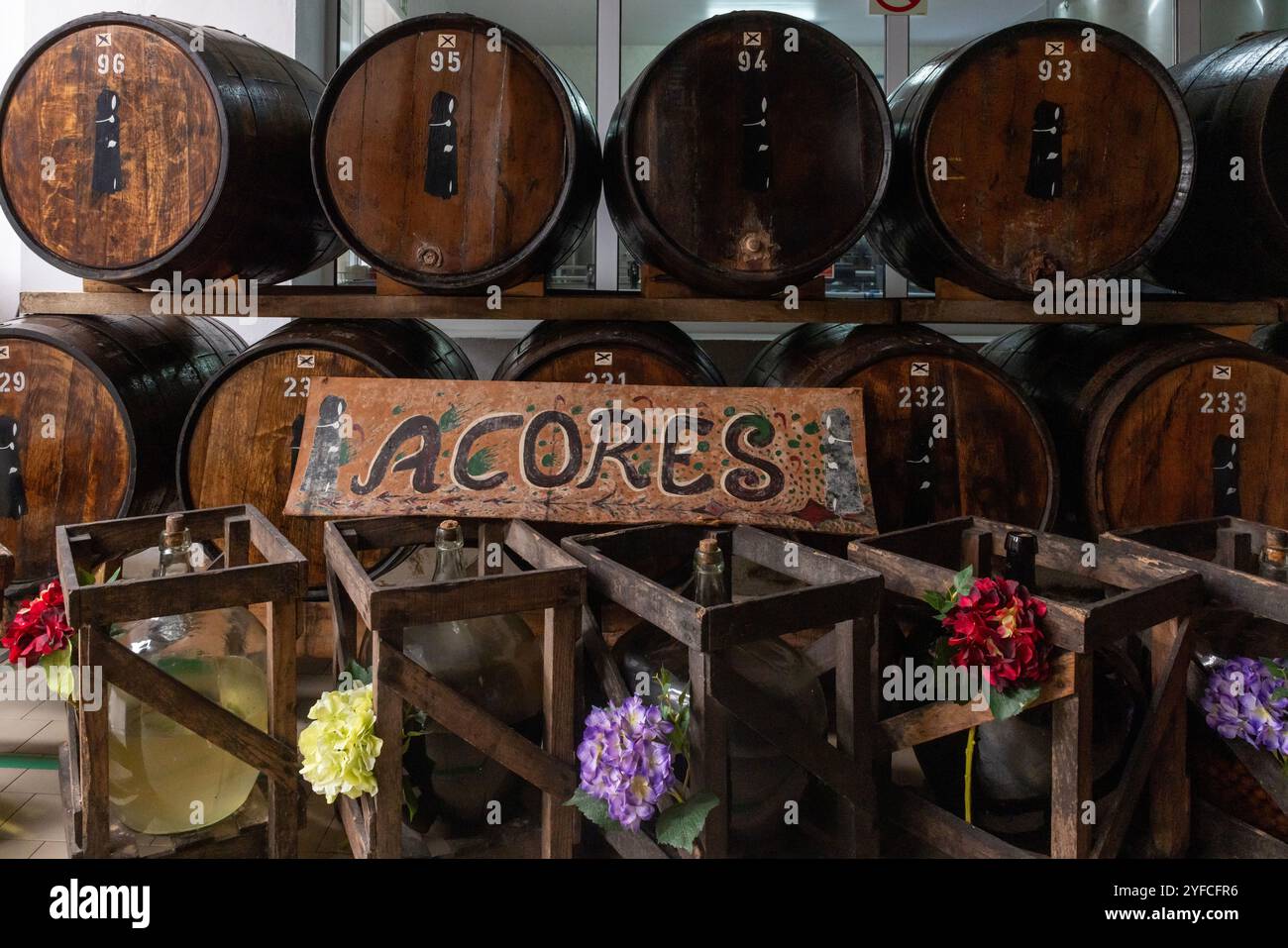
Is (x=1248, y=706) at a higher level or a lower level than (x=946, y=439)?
lower

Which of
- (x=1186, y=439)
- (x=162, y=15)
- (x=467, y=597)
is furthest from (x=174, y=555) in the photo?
(x=162, y=15)

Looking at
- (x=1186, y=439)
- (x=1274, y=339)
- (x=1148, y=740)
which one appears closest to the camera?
(x=1148, y=740)

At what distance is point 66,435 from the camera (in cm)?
246

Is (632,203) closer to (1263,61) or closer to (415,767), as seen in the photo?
(415,767)

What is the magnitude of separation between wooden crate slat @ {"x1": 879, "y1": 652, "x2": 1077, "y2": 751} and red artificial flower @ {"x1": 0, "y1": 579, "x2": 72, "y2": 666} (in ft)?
4.78

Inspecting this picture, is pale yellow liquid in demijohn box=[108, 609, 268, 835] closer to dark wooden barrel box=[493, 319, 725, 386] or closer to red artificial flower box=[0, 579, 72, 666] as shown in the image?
red artificial flower box=[0, 579, 72, 666]

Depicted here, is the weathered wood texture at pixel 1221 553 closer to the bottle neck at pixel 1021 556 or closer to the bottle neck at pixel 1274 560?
the bottle neck at pixel 1274 560

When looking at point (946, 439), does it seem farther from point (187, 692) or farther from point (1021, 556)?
point (187, 692)

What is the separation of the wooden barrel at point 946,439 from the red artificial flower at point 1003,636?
0.81m

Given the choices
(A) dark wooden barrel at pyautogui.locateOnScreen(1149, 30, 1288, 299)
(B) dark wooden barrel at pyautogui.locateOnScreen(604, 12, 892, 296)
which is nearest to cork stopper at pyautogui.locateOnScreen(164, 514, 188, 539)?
(B) dark wooden barrel at pyautogui.locateOnScreen(604, 12, 892, 296)

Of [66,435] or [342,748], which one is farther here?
[66,435]

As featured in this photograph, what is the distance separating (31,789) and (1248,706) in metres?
2.40

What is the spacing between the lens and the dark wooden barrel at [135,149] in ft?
7.58
